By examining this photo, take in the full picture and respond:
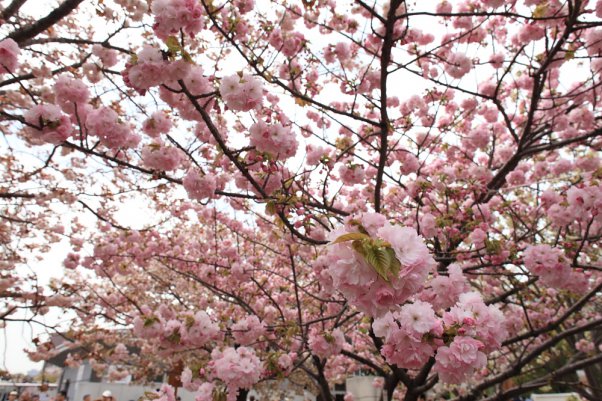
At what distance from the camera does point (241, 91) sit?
2.37 meters

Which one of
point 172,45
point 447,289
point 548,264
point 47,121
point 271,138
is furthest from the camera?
point 548,264

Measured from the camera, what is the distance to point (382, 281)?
1.30 meters

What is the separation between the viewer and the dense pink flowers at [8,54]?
240cm

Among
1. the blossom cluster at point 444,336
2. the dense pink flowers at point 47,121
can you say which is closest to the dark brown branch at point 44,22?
the dense pink flowers at point 47,121

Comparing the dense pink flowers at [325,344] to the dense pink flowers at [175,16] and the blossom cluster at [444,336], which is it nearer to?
the blossom cluster at [444,336]

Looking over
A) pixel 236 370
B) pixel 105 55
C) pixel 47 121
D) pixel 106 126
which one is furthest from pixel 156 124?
pixel 105 55

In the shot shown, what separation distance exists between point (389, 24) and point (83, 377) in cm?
2463

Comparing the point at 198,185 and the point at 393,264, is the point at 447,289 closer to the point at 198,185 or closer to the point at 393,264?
the point at 393,264

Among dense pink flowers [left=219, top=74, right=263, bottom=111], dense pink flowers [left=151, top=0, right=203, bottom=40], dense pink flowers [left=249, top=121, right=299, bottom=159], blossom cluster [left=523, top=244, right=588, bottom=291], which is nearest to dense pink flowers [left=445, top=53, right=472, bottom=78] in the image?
blossom cluster [left=523, top=244, right=588, bottom=291]

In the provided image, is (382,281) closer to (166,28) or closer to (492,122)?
(166,28)

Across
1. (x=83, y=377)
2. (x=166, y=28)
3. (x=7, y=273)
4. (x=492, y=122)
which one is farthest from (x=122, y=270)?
(x=83, y=377)

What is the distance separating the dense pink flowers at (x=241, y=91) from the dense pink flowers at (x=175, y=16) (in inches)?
14.6

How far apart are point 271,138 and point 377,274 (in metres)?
1.65

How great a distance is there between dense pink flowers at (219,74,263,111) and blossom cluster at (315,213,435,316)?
54.9 inches
